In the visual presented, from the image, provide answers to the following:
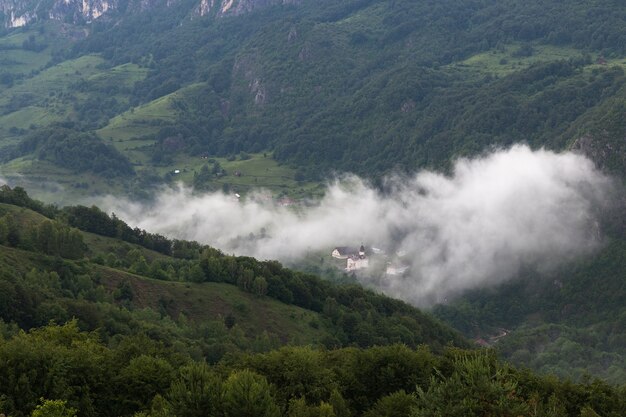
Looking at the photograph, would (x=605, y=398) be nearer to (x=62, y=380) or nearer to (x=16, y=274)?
(x=62, y=380)

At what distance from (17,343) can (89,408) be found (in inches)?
327

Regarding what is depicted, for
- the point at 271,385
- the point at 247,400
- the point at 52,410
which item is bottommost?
the point at 247,400

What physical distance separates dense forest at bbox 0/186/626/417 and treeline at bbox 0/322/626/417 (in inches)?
5.3

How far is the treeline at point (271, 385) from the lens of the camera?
56.3 m

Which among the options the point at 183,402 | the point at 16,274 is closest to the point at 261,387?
the point at 183,402

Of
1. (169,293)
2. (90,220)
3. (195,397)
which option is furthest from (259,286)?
(195,397)

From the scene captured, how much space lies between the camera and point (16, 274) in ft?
351

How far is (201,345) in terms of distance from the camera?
112500 millimetres

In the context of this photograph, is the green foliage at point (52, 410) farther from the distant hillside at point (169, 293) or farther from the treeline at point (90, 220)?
the treeline at point (90, 220)

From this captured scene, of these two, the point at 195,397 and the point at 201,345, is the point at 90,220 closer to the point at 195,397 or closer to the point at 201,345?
the point at 201,345

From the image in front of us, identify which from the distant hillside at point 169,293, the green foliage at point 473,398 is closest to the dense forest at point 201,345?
the green foliage at point 473,398

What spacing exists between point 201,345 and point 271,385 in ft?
151

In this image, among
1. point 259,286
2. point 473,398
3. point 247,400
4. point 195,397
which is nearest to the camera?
point 473,398

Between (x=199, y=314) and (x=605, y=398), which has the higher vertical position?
(x=199, y=314)
